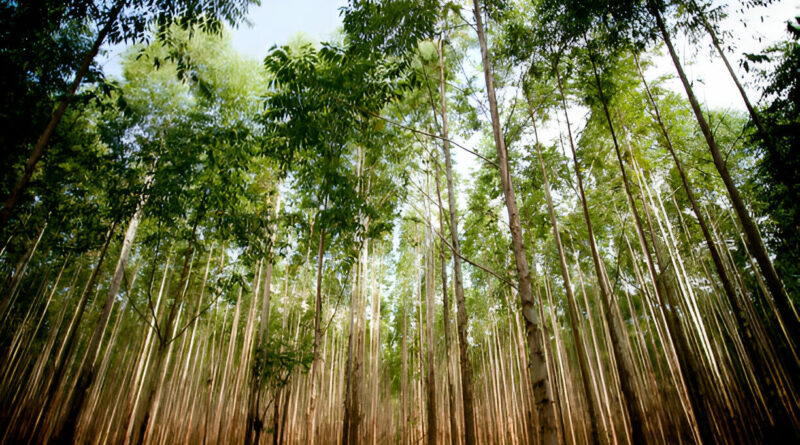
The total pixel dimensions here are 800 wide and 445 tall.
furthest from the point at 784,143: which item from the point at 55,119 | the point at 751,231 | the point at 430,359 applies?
the point at 55,119

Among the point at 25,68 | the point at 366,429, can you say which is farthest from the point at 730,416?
the point at 25,68

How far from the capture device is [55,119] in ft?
7.14

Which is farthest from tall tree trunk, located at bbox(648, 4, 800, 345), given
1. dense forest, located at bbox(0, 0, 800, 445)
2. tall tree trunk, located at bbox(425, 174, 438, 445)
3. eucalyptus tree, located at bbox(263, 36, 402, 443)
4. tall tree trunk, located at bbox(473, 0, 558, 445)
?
eucalyptus tree, located at bbox(263, 36, 402, 443)

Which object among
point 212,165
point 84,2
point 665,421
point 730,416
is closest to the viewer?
point 84,2

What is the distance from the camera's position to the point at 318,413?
28.7 ft

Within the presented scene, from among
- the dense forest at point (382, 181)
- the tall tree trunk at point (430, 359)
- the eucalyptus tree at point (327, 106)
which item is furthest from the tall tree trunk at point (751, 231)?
the eucalyptus tree at point (327, 106)

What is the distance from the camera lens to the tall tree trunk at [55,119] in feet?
6.64

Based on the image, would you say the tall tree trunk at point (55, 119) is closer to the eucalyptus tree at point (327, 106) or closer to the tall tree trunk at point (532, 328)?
the eucalyptus tree at point (327, 106)

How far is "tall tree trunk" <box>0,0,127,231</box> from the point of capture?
6.64 ft

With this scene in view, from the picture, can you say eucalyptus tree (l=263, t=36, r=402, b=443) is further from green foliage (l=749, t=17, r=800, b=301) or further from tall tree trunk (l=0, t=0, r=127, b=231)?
green foliage (l=749, t=17, r=800, b=301)

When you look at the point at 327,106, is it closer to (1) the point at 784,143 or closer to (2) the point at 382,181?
(2) the point at 382,181

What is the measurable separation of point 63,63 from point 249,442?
389 centimetres

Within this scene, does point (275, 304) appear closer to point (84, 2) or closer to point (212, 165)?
point (212, 165)

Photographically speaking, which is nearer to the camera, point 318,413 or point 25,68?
point 25,68
